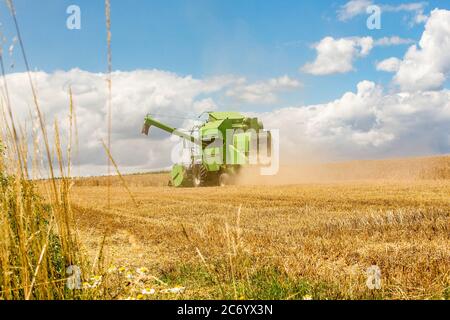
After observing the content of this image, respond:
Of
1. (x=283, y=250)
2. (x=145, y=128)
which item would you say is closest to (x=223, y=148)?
(x=145, y=128)

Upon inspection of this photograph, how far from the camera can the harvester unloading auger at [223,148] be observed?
80.7 ft

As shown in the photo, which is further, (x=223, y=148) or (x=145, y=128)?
(x=145, y=128)

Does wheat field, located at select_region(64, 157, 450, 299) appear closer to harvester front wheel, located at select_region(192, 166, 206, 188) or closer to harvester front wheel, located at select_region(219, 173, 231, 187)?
harvester front wheel, located at select_region(219, 173, 231, 187)

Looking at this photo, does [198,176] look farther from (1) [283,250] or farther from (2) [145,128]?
(1) [283,250]

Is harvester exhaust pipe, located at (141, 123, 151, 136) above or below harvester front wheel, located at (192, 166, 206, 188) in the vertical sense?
above

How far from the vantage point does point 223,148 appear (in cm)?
2509

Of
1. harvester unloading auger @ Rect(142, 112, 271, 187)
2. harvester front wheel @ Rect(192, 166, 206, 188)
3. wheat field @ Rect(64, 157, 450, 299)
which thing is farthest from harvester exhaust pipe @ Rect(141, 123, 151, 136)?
wheat field @ Rect(64, 157, 450, 299)

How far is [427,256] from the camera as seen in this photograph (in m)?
5.16

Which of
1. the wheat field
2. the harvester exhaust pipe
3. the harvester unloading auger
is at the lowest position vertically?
the wheat field

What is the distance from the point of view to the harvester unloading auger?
24594mm

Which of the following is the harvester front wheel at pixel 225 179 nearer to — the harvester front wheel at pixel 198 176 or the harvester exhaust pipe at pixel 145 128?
the harvester front wheel at pixel 198 176

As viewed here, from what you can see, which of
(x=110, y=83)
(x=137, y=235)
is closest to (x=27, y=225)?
(x=110, y=83)
